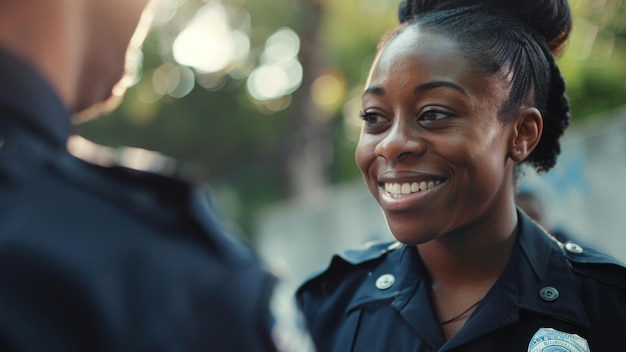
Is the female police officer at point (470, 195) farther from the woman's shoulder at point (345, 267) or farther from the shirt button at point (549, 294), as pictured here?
the woman's shoulder at point (345, 267)

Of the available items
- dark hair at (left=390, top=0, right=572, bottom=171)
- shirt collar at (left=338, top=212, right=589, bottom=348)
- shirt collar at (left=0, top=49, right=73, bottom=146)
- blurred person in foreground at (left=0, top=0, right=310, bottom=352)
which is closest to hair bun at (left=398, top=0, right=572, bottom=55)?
dark hair at (left=390, top=0, right=572, bottom=171)

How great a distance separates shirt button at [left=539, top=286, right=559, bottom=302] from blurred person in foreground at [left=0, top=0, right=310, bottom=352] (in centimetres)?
104

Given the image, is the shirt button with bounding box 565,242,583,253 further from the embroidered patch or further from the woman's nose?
the woman's nose

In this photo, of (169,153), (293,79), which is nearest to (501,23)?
(293,79)

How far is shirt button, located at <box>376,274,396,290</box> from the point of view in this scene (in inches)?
89.6

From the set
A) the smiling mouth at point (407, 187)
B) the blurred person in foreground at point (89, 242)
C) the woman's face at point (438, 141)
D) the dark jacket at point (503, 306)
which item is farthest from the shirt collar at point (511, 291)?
the blurred person in foreground at point (89, 242)

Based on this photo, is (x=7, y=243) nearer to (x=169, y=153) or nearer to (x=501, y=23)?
(x=501, y=23)

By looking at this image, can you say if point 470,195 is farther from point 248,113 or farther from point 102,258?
point 248,113

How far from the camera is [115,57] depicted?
4.24ft

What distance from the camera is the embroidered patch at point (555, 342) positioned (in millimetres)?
1940

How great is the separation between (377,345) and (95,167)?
116 centimetres

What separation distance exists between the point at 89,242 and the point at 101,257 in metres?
0.03

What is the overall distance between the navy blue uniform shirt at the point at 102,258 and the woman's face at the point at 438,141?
90 centimetres

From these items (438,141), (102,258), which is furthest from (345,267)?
(102,258)
